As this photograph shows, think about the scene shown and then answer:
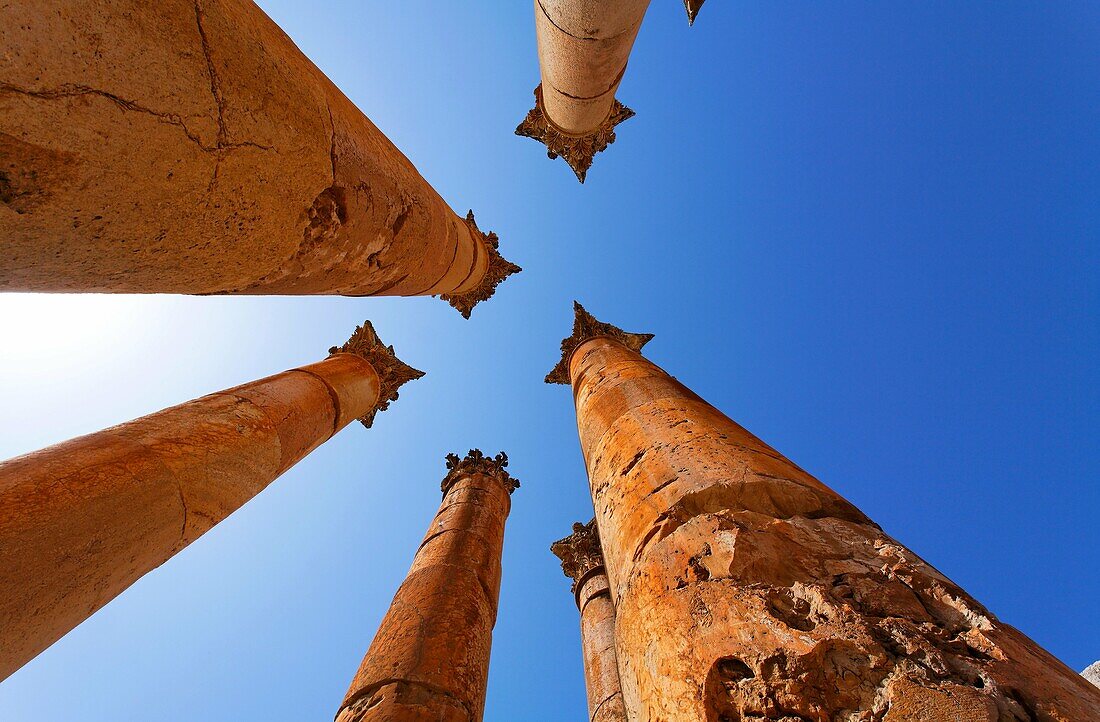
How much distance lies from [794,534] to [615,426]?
2312mm

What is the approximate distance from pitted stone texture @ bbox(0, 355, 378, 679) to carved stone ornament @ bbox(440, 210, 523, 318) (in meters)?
5.19

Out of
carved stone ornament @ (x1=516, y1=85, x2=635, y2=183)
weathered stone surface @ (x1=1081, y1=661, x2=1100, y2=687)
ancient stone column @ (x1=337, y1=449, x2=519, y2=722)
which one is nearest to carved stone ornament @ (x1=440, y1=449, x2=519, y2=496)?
ancient stone column @ (x1=337, y1=449, x2=519, y2=722)

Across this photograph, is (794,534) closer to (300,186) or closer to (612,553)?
(612,553)

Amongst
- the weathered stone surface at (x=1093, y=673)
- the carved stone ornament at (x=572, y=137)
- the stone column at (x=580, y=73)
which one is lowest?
the weathered stone surface at (x=1093, y=673)

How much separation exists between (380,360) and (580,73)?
23.3 feet

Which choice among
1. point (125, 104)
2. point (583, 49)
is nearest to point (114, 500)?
point (125, 104)

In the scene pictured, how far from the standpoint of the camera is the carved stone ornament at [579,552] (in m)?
10.9

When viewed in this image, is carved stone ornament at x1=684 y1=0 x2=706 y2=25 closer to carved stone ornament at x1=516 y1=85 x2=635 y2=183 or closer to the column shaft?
the column shaft

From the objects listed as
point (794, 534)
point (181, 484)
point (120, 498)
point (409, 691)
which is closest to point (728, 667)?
point (794, 534)

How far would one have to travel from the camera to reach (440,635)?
624 cm

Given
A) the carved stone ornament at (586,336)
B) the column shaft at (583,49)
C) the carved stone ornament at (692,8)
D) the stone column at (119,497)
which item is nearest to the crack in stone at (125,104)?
the stone column at (119,497)

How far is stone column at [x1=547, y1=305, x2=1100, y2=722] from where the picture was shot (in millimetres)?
1792

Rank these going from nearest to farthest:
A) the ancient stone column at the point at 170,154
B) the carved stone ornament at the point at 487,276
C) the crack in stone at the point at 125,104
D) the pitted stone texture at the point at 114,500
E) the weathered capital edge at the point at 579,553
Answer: the crack in stone at the point at 125,104
the ancient stone column at the point at 170,154
the pitted stone texture at the point at 114,500
the weathered capital edge at the point at 579,553
the carved stone ornament at the point at 487,276

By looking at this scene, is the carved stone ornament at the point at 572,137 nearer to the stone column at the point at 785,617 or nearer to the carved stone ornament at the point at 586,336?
the carved stone ornament at the point at 586,336
